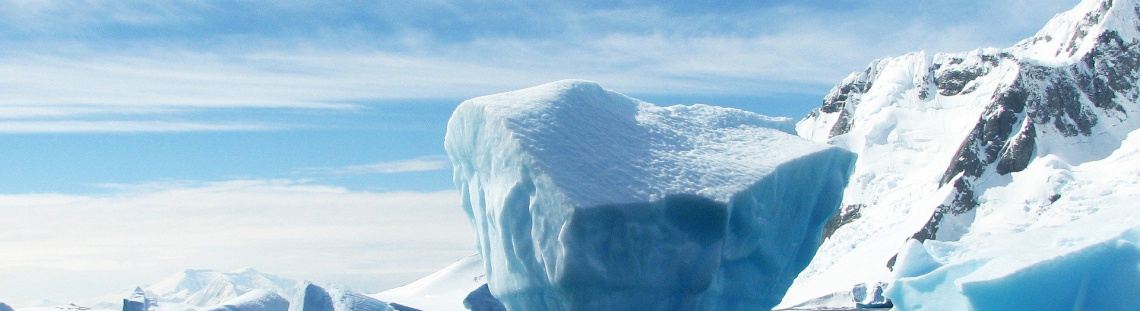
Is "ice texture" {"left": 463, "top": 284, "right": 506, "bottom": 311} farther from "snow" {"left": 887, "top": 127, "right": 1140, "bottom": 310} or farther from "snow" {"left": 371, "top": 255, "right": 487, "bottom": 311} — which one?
"snow" {"left": 371, "top": 255, "right": 487, "bottom": 311}

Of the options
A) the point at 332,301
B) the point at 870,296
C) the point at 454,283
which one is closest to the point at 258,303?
the point at 332,301

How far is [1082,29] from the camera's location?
92.1 m

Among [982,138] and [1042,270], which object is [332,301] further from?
[982,138]

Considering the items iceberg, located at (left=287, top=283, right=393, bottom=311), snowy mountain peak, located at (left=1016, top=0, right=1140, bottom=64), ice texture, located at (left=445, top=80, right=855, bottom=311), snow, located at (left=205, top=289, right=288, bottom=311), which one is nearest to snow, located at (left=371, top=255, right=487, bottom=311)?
snow, located at (left=205, top=289, right=288, bottom=311)

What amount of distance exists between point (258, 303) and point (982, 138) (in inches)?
2839

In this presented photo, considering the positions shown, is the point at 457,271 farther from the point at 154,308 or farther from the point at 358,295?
the point at 358,295

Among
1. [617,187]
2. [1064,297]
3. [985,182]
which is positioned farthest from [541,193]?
[985,182]

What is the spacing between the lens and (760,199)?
13195mm

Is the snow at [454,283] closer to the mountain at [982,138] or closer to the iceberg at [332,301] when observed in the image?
the mountain at [982,138]

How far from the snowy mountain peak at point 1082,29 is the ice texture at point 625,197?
86.1 m

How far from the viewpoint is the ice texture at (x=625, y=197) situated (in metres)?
12.1

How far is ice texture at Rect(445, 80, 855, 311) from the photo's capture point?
12.1 m

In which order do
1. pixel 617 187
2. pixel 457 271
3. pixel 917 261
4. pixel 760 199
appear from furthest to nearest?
pixel 457 271 → pixel 917 261 → pixel 760 199 → pixel 617 187

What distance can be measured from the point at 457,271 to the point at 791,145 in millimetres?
52000
